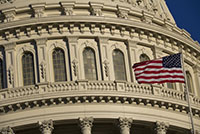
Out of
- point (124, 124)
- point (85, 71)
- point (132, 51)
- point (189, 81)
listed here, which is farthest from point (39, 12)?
point (189, 81)

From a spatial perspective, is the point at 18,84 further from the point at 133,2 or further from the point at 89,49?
the point at 133,2

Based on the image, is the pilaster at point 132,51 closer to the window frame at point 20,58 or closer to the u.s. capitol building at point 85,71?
the u.s. capitol building at point 85,71

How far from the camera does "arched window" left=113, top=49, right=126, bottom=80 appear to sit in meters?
70.8

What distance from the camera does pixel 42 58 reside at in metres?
69.8

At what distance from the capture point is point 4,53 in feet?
232

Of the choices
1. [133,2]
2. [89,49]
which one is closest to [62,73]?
[89,49]

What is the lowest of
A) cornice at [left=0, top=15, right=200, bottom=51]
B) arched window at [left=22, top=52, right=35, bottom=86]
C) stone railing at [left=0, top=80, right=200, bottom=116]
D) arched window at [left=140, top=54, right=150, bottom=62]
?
stone railing at [left=0, top=80, right=200, bottom=116]

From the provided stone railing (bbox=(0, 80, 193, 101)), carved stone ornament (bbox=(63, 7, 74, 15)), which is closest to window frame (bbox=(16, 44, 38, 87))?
stone railing (bbox=(0, 80, 193, 101))

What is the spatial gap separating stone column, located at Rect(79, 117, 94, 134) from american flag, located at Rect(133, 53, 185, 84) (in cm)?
500

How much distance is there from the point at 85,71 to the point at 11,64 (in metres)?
5.10

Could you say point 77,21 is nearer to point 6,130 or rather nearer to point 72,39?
point 72,39

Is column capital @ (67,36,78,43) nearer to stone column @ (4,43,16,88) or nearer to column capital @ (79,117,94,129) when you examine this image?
stone column @ (4,43,16,88)

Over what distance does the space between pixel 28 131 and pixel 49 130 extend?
2.30 meters

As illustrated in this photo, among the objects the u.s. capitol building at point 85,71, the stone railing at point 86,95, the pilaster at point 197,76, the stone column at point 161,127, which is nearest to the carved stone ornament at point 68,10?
the u.s. capitol building at point 85,71
